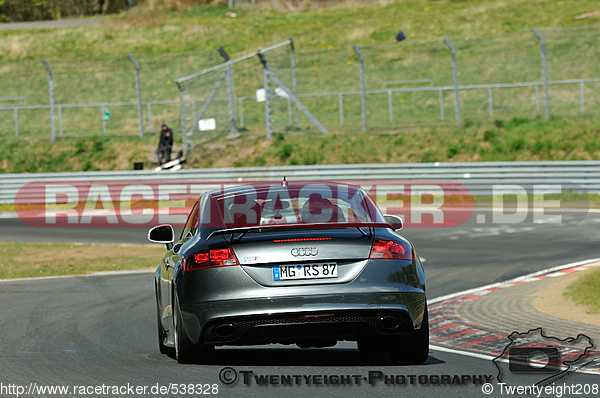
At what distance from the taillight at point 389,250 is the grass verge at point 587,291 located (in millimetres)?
4115

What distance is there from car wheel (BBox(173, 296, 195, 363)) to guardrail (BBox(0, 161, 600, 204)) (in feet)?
65.2

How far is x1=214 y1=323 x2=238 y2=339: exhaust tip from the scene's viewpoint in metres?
7.16

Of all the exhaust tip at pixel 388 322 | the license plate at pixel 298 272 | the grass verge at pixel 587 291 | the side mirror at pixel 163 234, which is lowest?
the grass verge at pixel 587 291

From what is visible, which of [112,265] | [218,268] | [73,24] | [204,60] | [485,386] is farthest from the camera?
[73,24]

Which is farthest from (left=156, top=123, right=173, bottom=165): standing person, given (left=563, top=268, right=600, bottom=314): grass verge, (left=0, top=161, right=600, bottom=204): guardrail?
(left=563, top=268, right=600, bottom=314): grass verge

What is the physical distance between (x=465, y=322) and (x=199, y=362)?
3.76 m

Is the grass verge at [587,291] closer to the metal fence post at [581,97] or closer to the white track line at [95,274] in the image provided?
the white track line at [95,274]

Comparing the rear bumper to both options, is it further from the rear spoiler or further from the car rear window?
the car rear window

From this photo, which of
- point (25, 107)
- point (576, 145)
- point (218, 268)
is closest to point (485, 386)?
point (218, 268)

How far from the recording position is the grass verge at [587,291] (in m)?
11.2

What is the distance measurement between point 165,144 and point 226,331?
1127 inches

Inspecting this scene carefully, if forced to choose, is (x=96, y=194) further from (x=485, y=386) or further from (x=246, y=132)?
(x=485, y=386)

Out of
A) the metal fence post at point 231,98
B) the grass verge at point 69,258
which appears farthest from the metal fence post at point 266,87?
the grass verge at point 69,258

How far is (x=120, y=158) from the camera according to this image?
125ft
